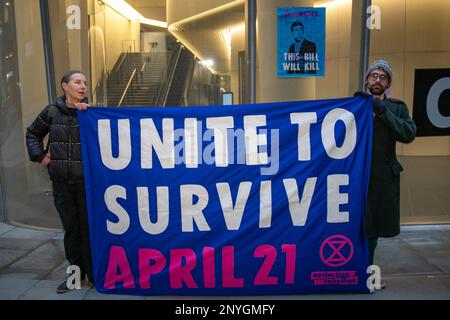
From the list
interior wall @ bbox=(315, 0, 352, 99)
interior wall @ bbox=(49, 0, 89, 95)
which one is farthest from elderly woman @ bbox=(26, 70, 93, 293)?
interior wall @ bbox=(315, 0, 352, 99)

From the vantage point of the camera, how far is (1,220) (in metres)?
6.02

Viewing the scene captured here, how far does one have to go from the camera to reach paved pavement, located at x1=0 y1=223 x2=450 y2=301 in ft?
11.8

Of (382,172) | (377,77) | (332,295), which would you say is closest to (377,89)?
(377,77)

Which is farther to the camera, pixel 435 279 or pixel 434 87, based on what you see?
pixel 434 87

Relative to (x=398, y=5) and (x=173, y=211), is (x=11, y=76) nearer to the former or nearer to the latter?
(x=173, y=211)

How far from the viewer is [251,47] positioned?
5.40 m

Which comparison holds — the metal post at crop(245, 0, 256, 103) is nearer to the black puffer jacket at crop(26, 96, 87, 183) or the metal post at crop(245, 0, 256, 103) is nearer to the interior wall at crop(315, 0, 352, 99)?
the interior wall at crop(315, 0, 352, 99)

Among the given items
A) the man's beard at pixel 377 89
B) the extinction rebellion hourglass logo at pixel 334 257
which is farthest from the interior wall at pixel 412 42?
the extinction rebellion hourglass logo at pixel 334 257

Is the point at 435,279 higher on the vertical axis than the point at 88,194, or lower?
lower

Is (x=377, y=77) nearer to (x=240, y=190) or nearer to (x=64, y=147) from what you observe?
(x=240, y=190)

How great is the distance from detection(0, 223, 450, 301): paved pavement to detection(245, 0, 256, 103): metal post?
2272 millimetres

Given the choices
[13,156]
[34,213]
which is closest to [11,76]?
[13,156]

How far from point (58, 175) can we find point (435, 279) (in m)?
3.27

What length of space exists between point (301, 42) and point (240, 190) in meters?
2.59
